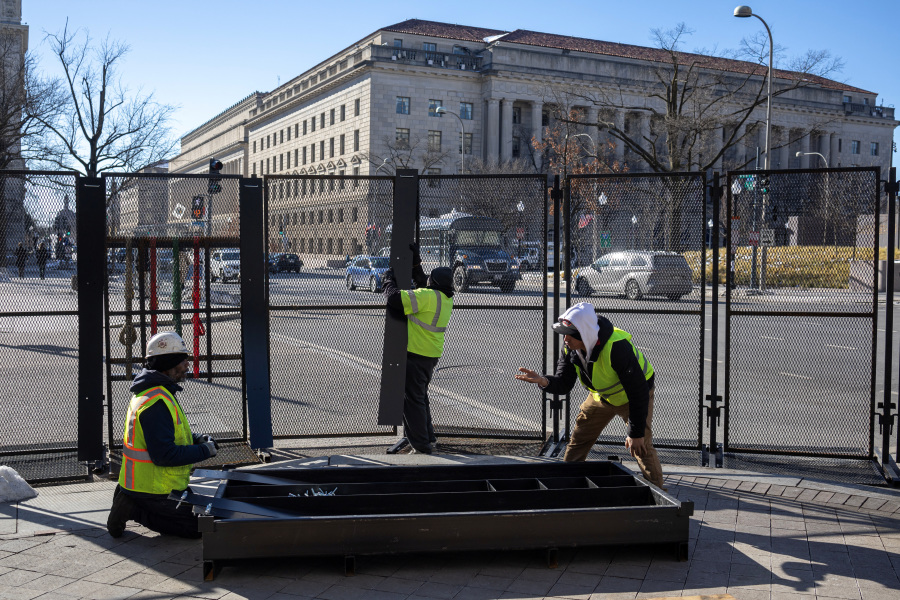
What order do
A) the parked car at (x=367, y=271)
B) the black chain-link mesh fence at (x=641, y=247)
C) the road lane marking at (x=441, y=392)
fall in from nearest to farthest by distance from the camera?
the black chain-link mesh fence at (x=641, y=247)
the parked car at (x=367, y=271)
the road lane marking at (x=441, y=392)

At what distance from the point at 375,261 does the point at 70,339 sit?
12303 mm

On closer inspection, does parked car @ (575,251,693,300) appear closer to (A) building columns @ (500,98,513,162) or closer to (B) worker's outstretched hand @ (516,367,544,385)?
(B) worker's outstretched hand @ (516,367,544,385)

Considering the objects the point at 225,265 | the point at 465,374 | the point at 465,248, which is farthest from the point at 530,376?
the point at 465,374

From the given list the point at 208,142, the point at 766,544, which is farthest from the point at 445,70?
the point at 766,544

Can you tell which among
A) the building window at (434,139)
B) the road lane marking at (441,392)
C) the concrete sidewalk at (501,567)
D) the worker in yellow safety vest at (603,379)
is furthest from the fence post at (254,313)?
the building window at (434,139)

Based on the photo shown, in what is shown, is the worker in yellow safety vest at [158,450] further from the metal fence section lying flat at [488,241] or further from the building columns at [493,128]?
the building columns at [493,128]

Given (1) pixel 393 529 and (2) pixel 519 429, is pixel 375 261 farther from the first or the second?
(1) pixel 393 529

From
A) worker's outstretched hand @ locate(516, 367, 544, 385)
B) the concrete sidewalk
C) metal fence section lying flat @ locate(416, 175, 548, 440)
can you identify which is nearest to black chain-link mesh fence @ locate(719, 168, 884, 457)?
metal fence section lying flat @ locate(416, 175, 548, 440)

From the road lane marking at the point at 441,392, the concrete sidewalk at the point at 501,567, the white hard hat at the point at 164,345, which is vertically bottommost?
the concrete sidewalk at the point at 501,567

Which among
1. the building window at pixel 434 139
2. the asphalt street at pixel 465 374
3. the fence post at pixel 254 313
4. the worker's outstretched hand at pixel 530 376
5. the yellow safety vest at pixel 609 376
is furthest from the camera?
the building window at pixel 434 139

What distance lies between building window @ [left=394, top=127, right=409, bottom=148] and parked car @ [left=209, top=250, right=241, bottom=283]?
2500 inches

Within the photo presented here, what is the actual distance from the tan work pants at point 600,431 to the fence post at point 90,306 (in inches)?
159

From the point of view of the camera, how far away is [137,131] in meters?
37.8

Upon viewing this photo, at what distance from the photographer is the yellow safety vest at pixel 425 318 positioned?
7289 mm
